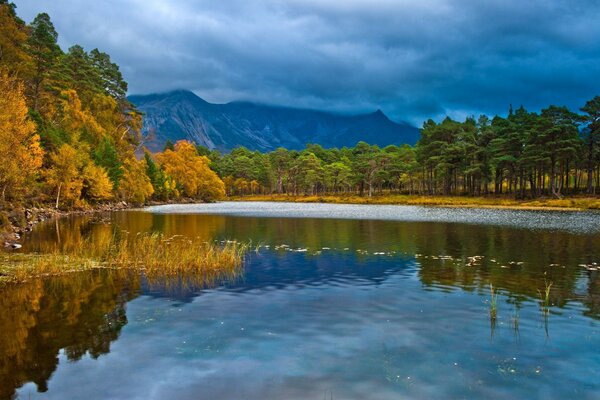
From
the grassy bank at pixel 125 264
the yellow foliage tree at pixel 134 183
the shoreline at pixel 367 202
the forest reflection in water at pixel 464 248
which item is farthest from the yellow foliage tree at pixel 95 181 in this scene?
the grassy bank at pixel 125 264

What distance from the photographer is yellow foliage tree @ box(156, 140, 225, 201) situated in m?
144

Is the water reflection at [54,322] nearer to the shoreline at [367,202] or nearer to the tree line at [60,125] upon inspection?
the shoreline at [367,202]

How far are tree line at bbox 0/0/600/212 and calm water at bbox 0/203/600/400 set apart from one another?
26.5 metres

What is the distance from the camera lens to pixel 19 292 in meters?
18.6

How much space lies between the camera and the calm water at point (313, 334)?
32.9 feet

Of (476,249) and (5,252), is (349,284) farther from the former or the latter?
(5,252)

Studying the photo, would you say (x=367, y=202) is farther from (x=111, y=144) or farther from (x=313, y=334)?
(x=313, y=334)

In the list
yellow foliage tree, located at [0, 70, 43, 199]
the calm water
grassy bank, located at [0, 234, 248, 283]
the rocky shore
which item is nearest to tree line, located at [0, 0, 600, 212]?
yellow foliage tree, located at [0, 70, 43, 199]

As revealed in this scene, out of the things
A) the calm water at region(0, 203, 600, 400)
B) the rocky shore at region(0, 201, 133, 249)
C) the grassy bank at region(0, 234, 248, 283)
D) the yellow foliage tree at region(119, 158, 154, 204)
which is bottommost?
the calm water at region(0, 203, 600, 400)

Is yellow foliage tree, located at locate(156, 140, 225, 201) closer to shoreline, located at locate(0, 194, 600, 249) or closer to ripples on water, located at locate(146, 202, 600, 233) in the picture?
shoreline, located at locate(0, 194, 600, 249)

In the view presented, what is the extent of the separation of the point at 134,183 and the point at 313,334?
99357 millimetres

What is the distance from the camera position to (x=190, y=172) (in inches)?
5674

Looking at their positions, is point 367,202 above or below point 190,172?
below

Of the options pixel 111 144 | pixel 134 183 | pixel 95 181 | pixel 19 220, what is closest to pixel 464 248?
pixel 19 220
